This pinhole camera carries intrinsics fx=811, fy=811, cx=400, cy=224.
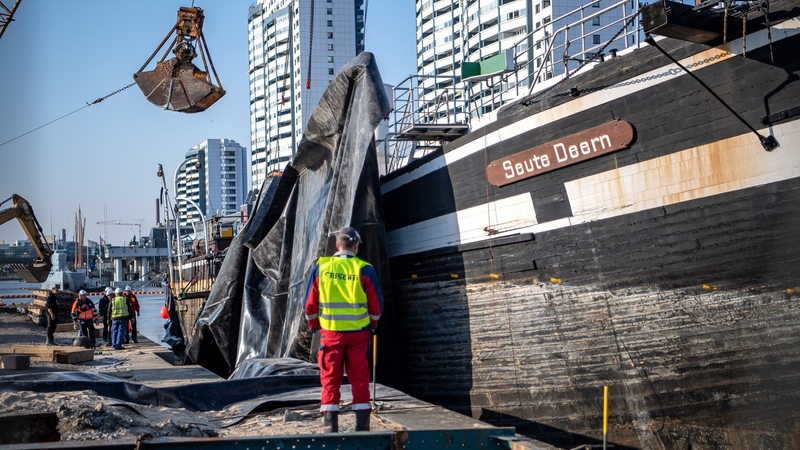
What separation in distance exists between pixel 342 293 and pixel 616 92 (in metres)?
3.99

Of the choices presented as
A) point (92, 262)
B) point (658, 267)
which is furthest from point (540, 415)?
point (92, 262)

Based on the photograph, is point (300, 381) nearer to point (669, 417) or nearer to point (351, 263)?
point (351, 263)

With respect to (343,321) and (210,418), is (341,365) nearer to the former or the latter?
(343,321)

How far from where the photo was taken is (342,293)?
18.4 ft

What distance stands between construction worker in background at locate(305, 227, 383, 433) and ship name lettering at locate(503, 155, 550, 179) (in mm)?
3579

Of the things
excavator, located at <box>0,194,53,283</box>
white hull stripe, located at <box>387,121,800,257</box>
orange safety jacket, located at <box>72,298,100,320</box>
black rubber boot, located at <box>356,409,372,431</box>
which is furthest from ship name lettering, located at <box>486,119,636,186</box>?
excavator, located at <box>0,194,53,283</box>

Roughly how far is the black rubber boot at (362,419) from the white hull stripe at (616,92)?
4299 millimetres

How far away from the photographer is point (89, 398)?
21.3 ft

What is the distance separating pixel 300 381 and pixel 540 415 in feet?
8.67

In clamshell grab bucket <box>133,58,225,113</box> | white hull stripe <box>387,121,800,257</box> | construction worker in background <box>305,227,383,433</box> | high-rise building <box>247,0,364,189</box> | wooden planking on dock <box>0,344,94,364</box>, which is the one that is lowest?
wooden planking on dock <box>0,344,94,364</box>

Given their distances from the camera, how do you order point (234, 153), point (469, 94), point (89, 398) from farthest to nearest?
point (234, 153)
point (469, 94)
point (89, 398)

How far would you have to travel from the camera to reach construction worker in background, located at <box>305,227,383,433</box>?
5566 millimetres

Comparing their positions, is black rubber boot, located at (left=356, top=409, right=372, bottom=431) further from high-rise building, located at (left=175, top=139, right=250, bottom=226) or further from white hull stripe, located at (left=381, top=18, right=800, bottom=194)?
high-rise building, located at (left=175, top=139, right=250, bottom=226)

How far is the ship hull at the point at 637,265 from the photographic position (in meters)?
7.02
